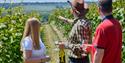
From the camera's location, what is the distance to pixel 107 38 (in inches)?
181

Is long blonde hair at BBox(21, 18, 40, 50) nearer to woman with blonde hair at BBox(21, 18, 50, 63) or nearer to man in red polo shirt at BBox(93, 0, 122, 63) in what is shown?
woman with blonde hair at BBox(21, 18, 50, 63)

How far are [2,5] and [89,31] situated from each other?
11.4ft

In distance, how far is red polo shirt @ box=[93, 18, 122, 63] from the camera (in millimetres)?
4600

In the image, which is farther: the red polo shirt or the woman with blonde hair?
the woman with blonde hair

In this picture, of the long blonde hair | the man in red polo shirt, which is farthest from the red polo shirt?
the long blonde hair

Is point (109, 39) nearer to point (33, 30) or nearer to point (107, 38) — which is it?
point (107, 38)

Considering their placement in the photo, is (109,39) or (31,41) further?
(31,41)

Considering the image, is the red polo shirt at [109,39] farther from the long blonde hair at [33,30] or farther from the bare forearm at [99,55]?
the long blonde hair at [33,30]

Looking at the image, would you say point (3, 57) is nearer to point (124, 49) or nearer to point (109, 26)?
point (124, 49)

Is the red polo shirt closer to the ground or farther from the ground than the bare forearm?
farther from the ground

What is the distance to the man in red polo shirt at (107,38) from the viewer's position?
15.1ft

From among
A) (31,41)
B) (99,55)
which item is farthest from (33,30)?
(99,55)

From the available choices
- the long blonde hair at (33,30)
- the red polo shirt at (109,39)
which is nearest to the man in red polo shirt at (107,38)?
the red polo shirt at (109,39)

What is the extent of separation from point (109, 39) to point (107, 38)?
3 centimetres
